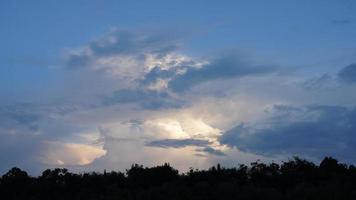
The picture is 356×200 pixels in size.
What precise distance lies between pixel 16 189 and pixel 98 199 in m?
21.0

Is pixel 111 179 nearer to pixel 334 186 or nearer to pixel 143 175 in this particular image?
pixel 143 175

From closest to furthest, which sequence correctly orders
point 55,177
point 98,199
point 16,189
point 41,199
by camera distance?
point 98,199 < point 41,199 < point 16,189 < point 55,177

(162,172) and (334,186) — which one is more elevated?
(162,172)

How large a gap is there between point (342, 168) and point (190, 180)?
753 inches

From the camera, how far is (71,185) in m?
74.1

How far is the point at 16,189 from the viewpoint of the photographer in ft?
233

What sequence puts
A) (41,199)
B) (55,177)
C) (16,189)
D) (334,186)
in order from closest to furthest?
(334,186)
(41,199)
(16,189)
(55,177)

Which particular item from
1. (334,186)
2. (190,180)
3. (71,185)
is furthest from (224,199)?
(71,185)

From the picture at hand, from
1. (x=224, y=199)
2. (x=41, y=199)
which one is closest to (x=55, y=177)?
(x=41, y=199)

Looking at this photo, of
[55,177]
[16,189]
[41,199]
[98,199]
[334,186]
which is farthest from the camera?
[55,177]

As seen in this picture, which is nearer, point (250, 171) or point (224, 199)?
point (224, 199)

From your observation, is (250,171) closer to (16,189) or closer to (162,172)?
(162,172)

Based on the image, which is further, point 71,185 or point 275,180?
point 71,185

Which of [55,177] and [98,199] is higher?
[55,177]
